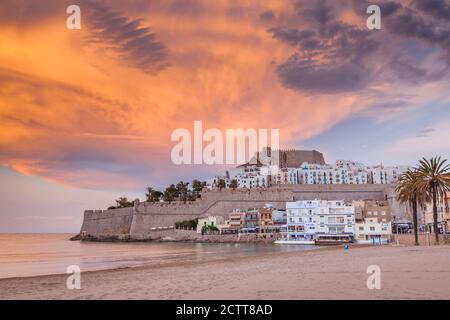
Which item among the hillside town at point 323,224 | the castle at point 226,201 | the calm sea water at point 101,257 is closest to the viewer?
the calm sea water at point 101,257

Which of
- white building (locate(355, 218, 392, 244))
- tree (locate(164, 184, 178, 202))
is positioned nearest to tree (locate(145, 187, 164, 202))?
tree (locate(164, 184, 178, 202))

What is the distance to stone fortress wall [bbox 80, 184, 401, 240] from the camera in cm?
12506

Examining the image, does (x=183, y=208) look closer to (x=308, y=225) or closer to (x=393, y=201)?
(x=308, y=225)

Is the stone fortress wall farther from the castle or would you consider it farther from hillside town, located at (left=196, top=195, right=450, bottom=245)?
hillside town, located at (left=196, top=195, right=450, bottom=245)

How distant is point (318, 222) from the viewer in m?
93.4

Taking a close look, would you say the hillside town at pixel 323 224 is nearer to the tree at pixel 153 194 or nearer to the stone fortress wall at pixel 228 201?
the stone fortress wall at pixel 228 201

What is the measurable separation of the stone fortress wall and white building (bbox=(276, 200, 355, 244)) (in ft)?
90.2

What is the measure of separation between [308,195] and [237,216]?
2537 cm

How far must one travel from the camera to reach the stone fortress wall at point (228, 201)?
125 m

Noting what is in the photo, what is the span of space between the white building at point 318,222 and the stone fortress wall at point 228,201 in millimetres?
27501

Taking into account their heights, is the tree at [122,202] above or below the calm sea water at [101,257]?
above

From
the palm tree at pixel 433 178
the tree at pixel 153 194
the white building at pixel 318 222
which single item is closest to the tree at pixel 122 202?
the tree at pixel 153 194
